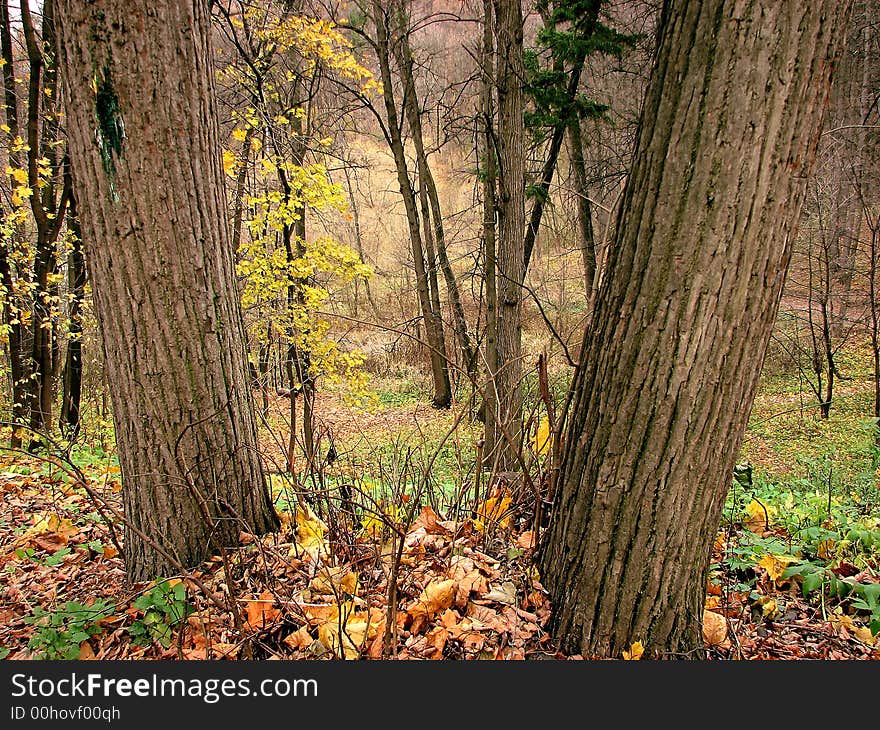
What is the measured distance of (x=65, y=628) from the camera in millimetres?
2506

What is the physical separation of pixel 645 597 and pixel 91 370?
10723 mm

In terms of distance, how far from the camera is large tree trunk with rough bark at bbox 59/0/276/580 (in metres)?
2.43

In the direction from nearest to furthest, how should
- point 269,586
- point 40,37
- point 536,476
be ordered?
point 269,586 → point 536,476 → point 40,37

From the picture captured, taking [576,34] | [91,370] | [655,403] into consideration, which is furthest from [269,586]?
[576,34]

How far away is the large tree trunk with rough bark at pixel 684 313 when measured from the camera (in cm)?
185

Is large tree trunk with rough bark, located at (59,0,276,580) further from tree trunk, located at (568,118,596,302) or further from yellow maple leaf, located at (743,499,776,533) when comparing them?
tree trunk, located at (568,118,596,302)

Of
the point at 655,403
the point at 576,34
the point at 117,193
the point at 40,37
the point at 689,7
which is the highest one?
the point at 576,34

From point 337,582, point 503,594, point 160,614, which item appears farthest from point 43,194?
point 503,594

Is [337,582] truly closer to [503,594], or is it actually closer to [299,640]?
[299,640]

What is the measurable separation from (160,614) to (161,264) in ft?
5.09

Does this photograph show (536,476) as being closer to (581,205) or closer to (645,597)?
(645,597)

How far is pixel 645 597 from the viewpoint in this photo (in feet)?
7.34

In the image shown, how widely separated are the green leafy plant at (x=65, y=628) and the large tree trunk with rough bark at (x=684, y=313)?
201cm

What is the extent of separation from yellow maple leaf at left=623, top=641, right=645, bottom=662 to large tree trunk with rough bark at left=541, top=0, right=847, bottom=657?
3 centimetres
